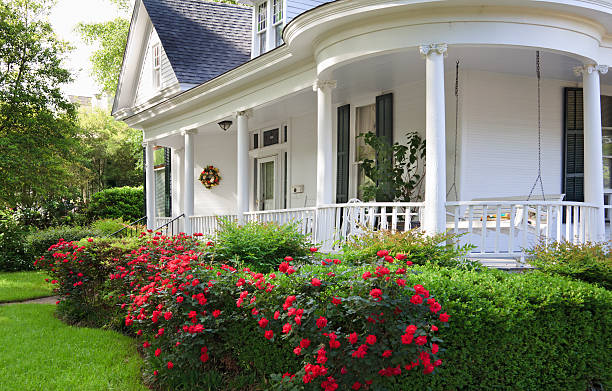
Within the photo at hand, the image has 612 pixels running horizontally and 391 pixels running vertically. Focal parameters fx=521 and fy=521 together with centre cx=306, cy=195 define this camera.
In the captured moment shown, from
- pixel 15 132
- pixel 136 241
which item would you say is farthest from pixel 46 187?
pixel 136 241

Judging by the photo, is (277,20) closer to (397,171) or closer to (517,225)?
(397,171)

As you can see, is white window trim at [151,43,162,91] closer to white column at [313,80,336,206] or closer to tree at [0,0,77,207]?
tree at [0,0,77,207]

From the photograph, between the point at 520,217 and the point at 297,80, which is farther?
the point at 297,80

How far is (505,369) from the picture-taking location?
4031 mm

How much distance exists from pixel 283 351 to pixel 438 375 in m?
1.20

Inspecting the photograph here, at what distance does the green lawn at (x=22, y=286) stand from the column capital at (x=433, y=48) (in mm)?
Result: 8201

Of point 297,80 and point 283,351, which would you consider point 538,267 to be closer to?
point 283,351

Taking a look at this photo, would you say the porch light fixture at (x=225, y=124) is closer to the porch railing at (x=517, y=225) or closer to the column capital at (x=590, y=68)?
the porch railing at (x=517, y=225)

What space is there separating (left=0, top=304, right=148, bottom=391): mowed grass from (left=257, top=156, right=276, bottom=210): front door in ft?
22.9

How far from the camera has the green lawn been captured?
9.70m

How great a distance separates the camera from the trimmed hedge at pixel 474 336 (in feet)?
12.9

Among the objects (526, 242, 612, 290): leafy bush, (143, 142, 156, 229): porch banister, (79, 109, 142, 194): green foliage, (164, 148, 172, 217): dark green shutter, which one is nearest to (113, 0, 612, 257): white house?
(526, 242, 612, 290): leafy bush

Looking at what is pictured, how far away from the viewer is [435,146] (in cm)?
661

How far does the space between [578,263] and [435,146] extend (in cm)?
217
